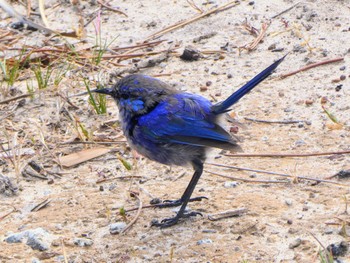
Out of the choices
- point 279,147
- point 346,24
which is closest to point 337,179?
point 279,147

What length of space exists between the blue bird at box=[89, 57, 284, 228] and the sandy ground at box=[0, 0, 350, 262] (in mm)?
350

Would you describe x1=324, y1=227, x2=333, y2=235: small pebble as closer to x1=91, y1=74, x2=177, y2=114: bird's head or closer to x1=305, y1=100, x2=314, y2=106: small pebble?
x1=91, y1=74, x2=177, y2=114: bird's head

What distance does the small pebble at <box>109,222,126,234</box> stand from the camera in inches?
196

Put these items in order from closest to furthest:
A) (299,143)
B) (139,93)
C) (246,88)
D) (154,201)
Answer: (246,88), (139,93), (154,201), (299,143)

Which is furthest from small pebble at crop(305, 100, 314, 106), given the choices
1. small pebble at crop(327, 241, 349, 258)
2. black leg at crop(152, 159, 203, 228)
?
small pebble at crop(327, 241, 349, 258)

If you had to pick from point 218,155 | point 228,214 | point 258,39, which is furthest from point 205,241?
point 258,39

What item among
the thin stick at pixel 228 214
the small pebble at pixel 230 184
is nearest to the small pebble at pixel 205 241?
the thin stick at pixel 228 214

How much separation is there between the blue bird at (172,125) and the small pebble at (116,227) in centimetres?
21

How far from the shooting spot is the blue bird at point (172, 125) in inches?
198

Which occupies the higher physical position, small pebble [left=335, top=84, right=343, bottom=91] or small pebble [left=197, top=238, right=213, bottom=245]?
small pebble [left=335, top=84, right=343, bottom=91]

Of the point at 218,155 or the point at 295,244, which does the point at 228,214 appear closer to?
the point at 295,244

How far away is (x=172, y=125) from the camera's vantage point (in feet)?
16.6

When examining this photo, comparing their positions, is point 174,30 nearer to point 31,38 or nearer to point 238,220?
point 31,38

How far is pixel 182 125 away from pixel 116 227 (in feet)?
2.50
